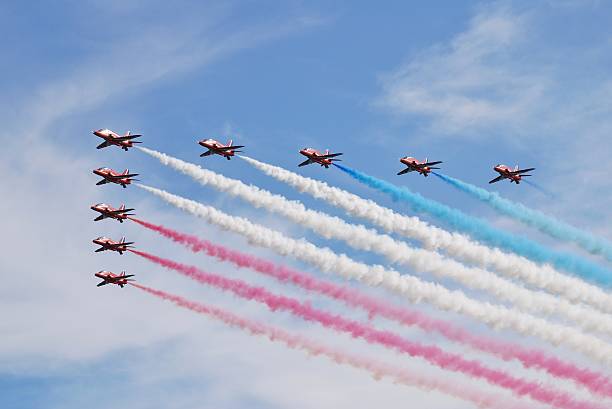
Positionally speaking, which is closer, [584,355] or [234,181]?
[584,355]

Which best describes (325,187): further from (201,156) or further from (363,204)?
(201,156)

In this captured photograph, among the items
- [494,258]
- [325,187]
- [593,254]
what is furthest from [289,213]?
[593,254]

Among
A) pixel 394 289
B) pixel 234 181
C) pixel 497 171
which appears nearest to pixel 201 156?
pixel 234 181

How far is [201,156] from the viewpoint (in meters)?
136

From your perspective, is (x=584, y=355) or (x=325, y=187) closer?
(x=584, y=355)

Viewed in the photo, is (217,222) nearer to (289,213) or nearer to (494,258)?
(289,213)

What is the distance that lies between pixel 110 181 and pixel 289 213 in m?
24.4

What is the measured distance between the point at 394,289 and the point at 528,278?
18399 millimetres

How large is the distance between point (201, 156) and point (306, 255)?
20.2 meters

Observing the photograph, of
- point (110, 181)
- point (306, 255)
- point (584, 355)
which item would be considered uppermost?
point (110, 181)

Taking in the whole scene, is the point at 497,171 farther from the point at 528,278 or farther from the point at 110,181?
the point at 110,181

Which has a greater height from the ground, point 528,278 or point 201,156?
point 201,156

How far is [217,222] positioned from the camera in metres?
134

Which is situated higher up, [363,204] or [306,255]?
[363,204]
